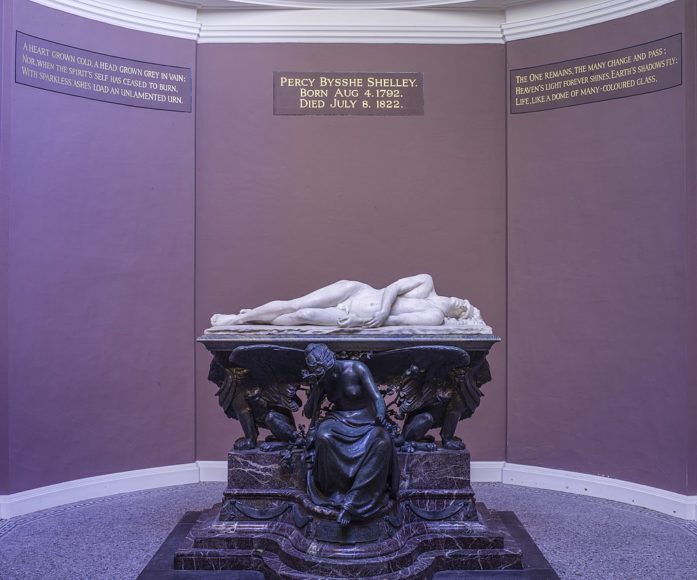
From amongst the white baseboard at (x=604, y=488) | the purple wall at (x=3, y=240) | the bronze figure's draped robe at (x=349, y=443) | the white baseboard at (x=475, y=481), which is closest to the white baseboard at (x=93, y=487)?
the white baseboard at (x=475, y=481)

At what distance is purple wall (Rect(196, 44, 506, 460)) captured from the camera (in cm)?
615

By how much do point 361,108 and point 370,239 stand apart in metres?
1.11

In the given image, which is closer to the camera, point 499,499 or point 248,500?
point 248,500

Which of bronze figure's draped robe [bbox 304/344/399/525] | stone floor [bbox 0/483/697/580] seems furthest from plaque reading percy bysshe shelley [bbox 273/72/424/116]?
stone floor [bbox 0/483/697/580]

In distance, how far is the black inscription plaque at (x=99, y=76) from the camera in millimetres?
5418

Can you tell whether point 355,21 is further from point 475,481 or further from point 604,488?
point 604,488

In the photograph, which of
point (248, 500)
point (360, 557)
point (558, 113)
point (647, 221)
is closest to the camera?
point (360, 557)

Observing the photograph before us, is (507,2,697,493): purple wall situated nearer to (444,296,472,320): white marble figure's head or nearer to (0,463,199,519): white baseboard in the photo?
(444,296,472,320): white marble figure's head

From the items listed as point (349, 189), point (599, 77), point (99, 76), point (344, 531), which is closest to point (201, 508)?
point (344, 531)

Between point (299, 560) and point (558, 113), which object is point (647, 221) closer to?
point (558, 113)

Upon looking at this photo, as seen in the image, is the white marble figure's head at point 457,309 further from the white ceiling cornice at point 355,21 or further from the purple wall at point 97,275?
the white ceiling cornice at point 355,21

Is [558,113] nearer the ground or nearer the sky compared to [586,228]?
nearer the sky

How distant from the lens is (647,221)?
217 inches

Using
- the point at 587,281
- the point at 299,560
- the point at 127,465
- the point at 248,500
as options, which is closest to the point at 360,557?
the point at 299,560
